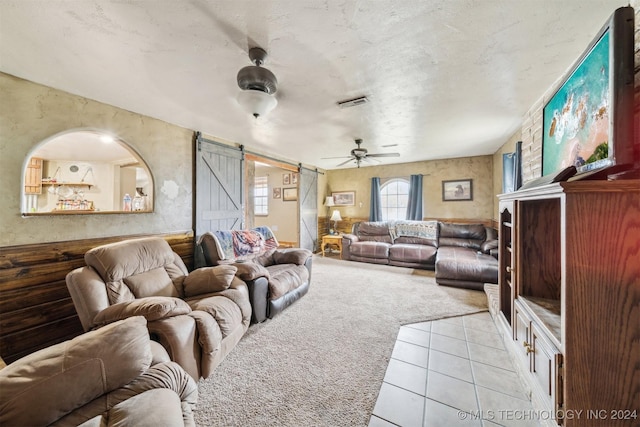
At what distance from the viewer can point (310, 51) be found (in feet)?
5.46

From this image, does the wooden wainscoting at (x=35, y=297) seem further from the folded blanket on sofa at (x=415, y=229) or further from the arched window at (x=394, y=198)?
the arched window at (x=394, y=198)

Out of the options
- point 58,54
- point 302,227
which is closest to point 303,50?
point 58,54

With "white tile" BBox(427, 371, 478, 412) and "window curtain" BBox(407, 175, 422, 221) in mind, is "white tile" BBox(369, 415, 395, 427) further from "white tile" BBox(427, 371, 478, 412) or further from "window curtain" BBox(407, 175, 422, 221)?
"window curtain" BBox(407, 175, 422, 221)

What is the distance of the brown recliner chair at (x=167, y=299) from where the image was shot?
146cm

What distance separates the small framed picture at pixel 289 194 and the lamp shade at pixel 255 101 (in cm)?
513

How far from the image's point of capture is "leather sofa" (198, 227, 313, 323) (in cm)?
238

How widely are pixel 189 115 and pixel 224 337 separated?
8.59 ft

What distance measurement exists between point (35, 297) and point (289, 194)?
539 centimetres

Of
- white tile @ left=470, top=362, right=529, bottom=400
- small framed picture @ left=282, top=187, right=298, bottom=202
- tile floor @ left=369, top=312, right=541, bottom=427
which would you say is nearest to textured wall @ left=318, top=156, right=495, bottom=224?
small framed picture @ left=282, top=187, right=298, bottom=202

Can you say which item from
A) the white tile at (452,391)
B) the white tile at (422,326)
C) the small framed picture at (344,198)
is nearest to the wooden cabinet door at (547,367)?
the white tile at (452,391)

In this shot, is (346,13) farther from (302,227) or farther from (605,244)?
(302,227)

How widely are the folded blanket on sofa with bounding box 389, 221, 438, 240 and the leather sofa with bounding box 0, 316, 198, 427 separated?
5.12 m

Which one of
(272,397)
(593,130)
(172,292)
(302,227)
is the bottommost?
(272,397)

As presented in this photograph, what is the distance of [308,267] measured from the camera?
3.35 metres
